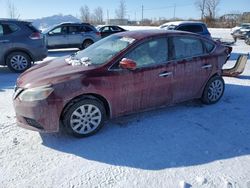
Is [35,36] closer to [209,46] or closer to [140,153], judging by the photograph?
[209,46]

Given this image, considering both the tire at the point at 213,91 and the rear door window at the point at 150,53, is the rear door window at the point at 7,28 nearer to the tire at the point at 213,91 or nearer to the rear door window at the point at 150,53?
the rear door window at the point at 150,53

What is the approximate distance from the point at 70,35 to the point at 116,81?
37.9ft

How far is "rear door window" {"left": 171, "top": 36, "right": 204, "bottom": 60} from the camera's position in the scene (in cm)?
494

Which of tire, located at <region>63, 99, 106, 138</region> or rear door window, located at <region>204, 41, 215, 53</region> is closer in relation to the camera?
tire, located at <region>63, 99, 106, 138</region>

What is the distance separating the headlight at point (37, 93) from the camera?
378 cm

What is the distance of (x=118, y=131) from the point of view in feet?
14.4

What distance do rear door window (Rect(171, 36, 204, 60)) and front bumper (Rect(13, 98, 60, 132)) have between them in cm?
231

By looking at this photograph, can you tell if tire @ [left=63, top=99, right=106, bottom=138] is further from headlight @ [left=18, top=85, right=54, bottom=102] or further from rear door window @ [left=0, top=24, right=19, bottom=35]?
rear door window @ [left=0, top=24, right=19, bottom=35]

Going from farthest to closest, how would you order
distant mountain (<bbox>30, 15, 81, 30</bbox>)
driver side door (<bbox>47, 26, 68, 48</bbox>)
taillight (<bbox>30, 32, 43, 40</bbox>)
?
distant mountain (<bbox>30, 15, 81, 30</bbox>)
driver side door (<bbox>47, 26, 68, 48</bbox>)
taillight (<bbox>30, 32, 43, 40</bbox>)

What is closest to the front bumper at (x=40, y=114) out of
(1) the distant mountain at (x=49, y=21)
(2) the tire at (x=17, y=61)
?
(2) the tire at (x=17, y=61)

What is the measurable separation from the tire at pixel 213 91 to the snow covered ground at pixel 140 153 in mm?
482

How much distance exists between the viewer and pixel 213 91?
5.62 m

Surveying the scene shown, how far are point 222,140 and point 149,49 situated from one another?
→ 1861mm

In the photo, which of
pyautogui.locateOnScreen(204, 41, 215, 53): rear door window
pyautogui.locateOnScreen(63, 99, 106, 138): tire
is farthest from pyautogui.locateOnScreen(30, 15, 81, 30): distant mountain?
pyautogui.locateOnScreen(63, 99, 106, 138): tire
